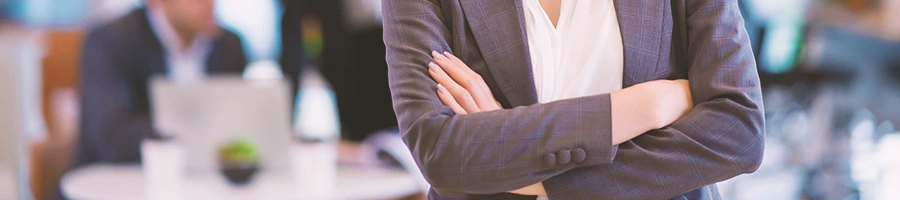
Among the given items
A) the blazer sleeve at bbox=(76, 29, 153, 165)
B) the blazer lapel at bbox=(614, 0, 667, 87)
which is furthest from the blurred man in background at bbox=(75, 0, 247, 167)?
the blazer lapel at bbox=(614, 0, 667, 87)

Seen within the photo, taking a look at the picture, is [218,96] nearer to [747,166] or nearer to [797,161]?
[747,166]

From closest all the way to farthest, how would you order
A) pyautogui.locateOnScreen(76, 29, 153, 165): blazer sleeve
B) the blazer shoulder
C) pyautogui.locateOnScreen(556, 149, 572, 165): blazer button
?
1. pyautogui.locateOnScreen(556, 149, 572, 165): blazer button
2. pyautogui.locateOnScreen(76, 29, 153, 165): blazer sleeve
3. the blazer shoulder

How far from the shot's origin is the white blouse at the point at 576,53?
4.11 feet

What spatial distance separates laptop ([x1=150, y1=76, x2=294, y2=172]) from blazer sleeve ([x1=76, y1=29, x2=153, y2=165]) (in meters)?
0.58

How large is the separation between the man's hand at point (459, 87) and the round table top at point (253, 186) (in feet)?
4.42

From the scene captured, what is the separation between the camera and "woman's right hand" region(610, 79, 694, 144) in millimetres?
1203

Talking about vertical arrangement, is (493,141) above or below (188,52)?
above

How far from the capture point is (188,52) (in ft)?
12.4

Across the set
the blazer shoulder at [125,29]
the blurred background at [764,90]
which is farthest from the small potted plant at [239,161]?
the blazer shoulder at [125,29]

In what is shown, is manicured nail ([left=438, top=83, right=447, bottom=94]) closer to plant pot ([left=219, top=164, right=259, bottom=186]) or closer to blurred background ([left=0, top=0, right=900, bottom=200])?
plant pot ([left=219, top=164, right=259, bottom=186])

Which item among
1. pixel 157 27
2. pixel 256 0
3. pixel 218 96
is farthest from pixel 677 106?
pixel 256 0

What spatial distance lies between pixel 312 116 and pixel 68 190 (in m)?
4.24

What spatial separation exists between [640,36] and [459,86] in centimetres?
25

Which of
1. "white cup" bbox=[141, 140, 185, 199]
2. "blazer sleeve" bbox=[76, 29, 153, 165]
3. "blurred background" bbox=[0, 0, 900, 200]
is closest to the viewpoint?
"white cup" bbox=[141, 140, 185, 199]
